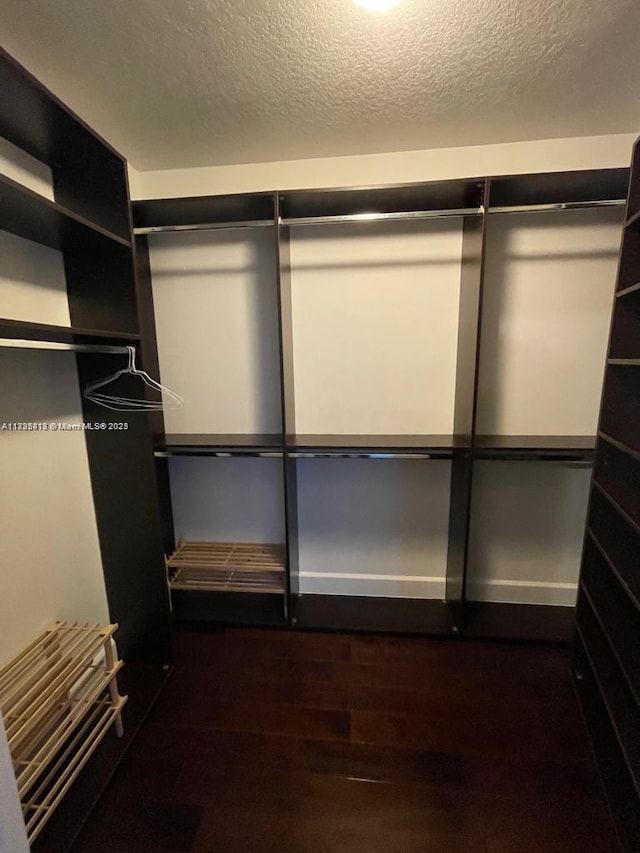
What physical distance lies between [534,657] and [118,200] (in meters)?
2.83

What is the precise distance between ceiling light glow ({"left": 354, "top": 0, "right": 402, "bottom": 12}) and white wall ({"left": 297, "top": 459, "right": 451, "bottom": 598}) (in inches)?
70.7

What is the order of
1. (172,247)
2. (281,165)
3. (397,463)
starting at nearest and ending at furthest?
(281,165)
(172,247)
(397,463)

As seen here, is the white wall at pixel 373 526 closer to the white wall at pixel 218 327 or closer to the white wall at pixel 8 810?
the white wall at pixel 218 327

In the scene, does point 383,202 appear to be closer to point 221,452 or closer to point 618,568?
point 221,452

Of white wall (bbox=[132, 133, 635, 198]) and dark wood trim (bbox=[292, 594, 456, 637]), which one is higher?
white wall (bbox=[132, 133, 635, 198])

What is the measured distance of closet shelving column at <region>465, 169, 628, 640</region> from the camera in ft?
5.92

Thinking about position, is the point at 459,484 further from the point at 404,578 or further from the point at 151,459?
the point at 151,459

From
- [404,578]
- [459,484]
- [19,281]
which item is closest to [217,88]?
[19,281]

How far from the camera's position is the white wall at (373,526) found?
221 centimetres

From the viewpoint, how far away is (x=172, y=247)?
2057mm

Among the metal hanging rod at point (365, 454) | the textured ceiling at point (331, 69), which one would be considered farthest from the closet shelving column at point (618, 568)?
the metal hanging rod at point (365, 454)

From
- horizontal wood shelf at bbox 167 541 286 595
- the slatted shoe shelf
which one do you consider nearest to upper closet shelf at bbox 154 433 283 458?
horizontal wood shelf at bbox 167 541 286 595

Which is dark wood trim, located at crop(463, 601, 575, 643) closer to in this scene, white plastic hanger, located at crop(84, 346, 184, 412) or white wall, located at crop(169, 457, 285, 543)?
white wall, located at crop(169, 457, 285, 543)

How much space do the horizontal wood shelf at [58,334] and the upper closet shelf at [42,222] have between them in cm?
34
